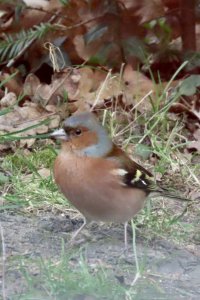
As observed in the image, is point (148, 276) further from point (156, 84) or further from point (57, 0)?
point (57, 0)

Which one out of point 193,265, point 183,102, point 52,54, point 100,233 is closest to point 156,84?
point 183,102

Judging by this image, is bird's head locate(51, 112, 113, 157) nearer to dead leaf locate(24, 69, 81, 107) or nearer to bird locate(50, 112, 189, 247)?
bird locate(50, 112, 189, 247)

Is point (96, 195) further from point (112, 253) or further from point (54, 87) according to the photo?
point (54, 87)

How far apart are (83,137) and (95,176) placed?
0.27m

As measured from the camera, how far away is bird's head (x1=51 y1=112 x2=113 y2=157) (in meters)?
4.90

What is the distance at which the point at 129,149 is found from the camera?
20.9 ft

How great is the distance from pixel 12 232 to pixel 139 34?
287 cm

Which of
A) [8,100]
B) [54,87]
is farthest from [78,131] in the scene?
[54,87]

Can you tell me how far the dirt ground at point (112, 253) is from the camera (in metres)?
4.22

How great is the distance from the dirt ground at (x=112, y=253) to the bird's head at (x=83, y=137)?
49cm

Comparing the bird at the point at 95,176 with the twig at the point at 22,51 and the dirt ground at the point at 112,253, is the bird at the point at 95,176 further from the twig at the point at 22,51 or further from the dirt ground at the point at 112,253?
the twig at the point at 22,51

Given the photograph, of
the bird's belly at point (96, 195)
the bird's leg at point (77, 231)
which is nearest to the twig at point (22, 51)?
the bird's leg at point (77, 231)

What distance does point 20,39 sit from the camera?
7.37 meters

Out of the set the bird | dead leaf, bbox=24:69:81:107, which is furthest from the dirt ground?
dead leaf, bbox=24:69:81:107
